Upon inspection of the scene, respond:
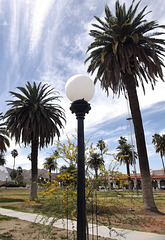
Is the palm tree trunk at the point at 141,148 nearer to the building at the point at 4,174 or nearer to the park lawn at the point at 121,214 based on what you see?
the park lawn at the point at 121,214

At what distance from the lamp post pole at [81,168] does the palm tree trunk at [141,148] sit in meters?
9.84

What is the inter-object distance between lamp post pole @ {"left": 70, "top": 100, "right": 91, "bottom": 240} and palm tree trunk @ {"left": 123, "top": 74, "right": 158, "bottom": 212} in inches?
387

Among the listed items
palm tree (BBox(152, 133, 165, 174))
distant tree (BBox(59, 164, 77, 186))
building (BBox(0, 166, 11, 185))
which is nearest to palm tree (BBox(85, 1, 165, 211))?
distant tree (BBox(59, 164, 77, 186))

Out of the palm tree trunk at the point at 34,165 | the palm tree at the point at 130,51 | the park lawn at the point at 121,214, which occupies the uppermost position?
the palm tree at the point at 130,51

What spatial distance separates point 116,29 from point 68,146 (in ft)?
36.0

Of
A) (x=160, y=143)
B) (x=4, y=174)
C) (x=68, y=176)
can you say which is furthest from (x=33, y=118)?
(x=4, y=174)

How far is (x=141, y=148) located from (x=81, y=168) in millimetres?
10159

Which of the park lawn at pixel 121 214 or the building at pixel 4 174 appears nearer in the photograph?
the park lawn at pixel 121 214

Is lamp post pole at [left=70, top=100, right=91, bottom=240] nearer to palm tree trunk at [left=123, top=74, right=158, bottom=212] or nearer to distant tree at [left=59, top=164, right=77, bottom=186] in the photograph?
distant tree at [left=59, top=164, right=77, bottom=186]

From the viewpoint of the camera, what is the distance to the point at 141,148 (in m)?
12.7

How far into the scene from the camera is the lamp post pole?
300cm

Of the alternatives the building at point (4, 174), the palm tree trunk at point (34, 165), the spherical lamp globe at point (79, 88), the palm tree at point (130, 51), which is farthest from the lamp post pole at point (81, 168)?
the building at point (4, 174)

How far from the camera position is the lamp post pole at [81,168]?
3.00 metres

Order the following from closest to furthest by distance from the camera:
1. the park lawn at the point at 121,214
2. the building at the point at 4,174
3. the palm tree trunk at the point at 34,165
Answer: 1. the park lawn at the point at 121,214
2. the palm tree trunk at the point at 34,165
3. the building at the point at 4,174
